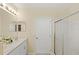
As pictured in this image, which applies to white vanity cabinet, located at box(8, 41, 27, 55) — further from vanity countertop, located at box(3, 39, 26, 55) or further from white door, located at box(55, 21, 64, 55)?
white door, located at box(55, 21, 64, 55)

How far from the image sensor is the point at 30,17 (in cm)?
226

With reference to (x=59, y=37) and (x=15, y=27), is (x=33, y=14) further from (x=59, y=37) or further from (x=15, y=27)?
(x=59, y=37)

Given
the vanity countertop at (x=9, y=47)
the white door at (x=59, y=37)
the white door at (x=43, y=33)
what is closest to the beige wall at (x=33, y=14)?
the white door at (x=43, y=33)

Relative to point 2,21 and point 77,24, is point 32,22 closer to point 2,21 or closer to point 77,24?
point 2,21

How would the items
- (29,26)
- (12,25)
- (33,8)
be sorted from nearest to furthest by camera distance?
1. (33,8)
2. (29,26)
3. (12,25)

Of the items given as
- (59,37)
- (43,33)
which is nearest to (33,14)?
(43,33)

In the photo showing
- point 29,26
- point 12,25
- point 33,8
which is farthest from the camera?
point 12,25

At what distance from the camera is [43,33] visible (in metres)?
2.26

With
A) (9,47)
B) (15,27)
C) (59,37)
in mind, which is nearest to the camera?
(9,47)

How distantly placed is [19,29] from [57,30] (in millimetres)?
711

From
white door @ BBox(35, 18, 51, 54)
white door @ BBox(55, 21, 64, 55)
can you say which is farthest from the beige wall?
white door @ BBox(55, 21, 64, 55)

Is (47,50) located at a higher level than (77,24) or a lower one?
lower

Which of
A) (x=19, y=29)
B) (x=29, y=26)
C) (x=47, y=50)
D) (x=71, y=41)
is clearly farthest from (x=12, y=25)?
(x=71, y=41)

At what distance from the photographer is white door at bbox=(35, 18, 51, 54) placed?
222cm
